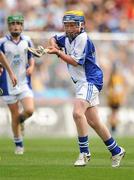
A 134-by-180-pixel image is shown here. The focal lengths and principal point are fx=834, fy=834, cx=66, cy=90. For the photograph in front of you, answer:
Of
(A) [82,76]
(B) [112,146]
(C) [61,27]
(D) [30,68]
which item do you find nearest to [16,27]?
(D) [30,68]

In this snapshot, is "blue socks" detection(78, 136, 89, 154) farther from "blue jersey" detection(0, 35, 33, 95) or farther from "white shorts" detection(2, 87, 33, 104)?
"blue jersey" detection(0, 35, 33, 95)

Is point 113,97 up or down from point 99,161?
down

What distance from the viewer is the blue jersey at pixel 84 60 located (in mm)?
12719

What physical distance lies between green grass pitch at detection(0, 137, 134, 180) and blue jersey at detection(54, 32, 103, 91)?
138 cm

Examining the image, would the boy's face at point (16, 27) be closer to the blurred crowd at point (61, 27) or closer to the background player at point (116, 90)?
the blurred crowd at point (61, 27)

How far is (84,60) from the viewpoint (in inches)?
503

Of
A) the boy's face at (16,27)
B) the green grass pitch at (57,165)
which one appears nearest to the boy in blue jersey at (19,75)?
the boy's face at (16,27)

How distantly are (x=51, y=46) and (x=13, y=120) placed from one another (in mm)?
4080

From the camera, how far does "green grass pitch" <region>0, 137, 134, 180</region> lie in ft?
37.8

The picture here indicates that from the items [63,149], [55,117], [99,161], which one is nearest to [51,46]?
[99,161]

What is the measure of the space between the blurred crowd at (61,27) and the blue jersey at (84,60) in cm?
1180

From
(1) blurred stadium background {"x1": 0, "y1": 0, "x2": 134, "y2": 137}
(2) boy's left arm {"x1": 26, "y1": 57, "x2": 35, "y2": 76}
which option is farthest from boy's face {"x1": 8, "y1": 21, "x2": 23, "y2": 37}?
(1) blurred stadium background {"x1": 0, "y1": 0, "x2": 134, "y2": 137}

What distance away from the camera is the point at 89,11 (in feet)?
91.7

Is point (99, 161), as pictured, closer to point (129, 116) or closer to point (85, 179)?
point (85, 179)
